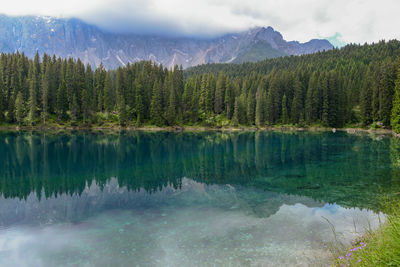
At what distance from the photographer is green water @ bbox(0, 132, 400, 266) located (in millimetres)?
12898

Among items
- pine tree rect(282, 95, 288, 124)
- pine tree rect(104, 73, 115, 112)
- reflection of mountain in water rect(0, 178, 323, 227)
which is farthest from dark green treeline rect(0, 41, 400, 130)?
reflection of mountain in water rect(0, 178, 323, 227)

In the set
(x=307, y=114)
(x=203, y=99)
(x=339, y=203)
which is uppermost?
(x=203, y=99)

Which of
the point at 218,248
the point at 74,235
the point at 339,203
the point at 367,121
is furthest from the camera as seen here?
the point at 367,121

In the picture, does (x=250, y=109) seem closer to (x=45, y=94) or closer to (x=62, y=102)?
(x=62, y=102)

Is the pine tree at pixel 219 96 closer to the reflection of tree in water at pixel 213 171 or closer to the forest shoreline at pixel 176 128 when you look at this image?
the forest shoreline at pixel 176 128

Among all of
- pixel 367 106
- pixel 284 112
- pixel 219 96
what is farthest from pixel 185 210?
pixel 284 112

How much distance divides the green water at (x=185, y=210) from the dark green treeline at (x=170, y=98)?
226ft

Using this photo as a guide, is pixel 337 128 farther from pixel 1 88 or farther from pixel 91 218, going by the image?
pixel 1 88

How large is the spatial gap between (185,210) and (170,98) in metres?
89.9

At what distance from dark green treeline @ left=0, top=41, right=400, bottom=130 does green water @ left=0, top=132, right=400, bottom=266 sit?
6896cm

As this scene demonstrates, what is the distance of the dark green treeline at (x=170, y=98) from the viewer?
322 feet

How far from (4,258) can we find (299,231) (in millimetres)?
14949

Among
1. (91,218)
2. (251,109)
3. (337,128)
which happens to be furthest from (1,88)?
(337,128)

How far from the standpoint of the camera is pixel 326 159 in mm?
40562
